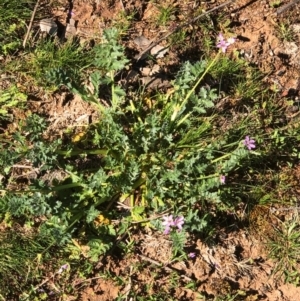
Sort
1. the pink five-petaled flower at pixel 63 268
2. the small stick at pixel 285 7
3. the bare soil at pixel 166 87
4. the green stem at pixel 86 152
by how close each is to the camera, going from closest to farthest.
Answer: the green stem at pixel 86 152, the pink five-petaled flower at pixel 63 268, the bare soil at pixel 166 87, the small stick at pixel 285 7

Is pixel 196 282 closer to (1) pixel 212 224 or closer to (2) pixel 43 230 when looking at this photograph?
(1) pixel 212 224

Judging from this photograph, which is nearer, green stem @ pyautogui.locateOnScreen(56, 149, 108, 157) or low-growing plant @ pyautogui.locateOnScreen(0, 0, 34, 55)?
green stem @ pyautogui.locateOnScreen(56, 149, 108, 157)

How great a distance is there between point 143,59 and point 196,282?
1.84 meters

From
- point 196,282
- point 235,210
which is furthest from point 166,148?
point 196,282

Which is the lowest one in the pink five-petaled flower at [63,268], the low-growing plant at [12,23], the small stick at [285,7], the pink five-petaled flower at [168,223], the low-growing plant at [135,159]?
the pink five-petaled flower at [63,268]

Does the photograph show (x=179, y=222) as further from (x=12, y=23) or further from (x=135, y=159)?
(x=12, y=23)

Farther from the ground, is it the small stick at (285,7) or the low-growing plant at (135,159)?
the small stick at (285,7)

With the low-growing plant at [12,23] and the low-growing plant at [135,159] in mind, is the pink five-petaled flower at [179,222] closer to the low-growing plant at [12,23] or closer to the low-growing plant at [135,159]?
the low-growing plant at [135,159]

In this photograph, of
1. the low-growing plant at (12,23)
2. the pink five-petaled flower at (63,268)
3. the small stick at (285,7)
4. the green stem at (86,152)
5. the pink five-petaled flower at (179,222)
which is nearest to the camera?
the pink five-petaled flower at (179,222)

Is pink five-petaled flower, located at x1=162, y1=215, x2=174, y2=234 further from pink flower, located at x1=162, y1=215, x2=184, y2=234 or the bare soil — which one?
the bare soil

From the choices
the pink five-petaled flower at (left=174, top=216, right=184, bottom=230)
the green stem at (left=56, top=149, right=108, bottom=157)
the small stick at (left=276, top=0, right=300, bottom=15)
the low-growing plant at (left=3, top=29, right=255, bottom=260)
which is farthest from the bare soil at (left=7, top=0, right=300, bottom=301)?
the pink five-petaled flower at (left=174, top=216, right=184, bottom=230)

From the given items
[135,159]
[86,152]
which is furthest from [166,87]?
[86,152]

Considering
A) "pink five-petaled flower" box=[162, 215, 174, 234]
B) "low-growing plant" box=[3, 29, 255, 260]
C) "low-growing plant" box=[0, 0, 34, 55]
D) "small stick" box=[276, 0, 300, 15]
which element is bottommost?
"pink five-petaled flower" box=[162, 215, 174, 234]

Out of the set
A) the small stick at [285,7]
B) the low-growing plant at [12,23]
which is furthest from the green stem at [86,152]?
the small stick at [285,7]
